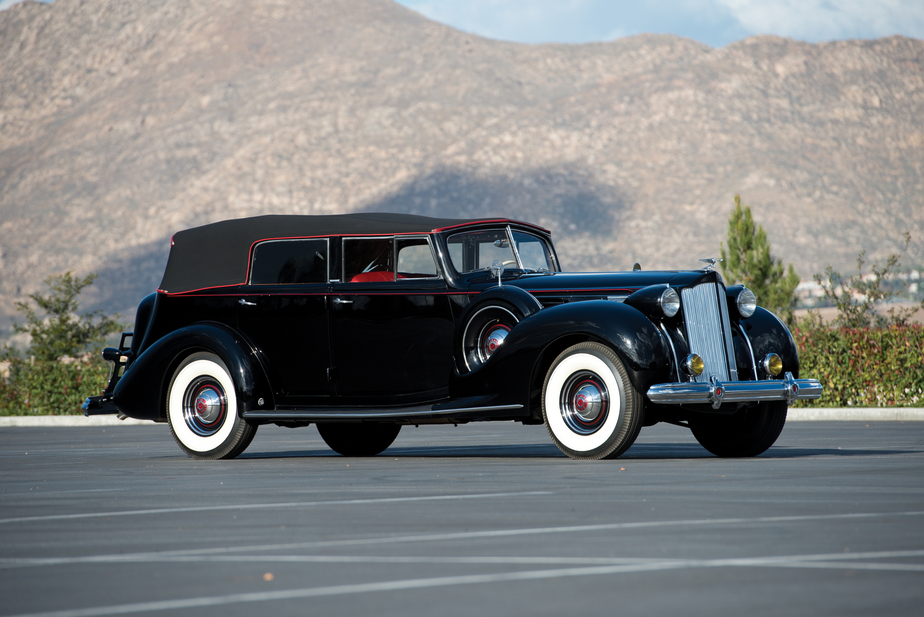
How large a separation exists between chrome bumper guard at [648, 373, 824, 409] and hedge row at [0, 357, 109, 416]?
1564 centimetres

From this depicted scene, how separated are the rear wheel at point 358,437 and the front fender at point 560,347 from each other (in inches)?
82.3

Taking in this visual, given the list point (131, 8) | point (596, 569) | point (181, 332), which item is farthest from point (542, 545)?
point (131, 8)

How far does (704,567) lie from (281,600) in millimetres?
1644

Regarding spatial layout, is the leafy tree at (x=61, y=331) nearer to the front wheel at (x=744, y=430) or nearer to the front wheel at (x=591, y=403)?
the front wheel at (x=744, y=430)

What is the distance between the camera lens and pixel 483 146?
118 metres

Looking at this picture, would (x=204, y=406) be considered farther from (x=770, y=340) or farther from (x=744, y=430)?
(x=770, y=340)

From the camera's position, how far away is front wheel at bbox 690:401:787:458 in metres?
10.2

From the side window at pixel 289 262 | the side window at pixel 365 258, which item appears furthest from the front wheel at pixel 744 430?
the side window at pixel 289 262

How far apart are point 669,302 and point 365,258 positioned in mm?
2799

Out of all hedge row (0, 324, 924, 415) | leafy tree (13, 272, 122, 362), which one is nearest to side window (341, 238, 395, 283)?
hedge row (0, 324, 924, 415)

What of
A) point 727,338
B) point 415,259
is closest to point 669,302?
point 727,338

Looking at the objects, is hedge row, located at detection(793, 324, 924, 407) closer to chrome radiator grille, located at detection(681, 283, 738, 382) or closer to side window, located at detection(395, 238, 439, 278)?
chrome radiator grille, located at detection(681, 283, 738, 382)

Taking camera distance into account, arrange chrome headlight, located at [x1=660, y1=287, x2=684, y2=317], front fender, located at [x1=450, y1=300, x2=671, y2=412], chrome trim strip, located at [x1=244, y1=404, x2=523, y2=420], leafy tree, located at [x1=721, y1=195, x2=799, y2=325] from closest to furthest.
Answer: front fender, located at [x1=450, y1=300, x2=671, y2=412] → chrome headlight, located at [x1=660, y1=287, x2=684, y2=317] → chrome trim strip, located at [x1=244, y1=404, x2=523, y2=420] → leafy tree, located at [x1=721, y1=195, x2=799, y2=325]

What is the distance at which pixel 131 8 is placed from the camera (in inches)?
6973
